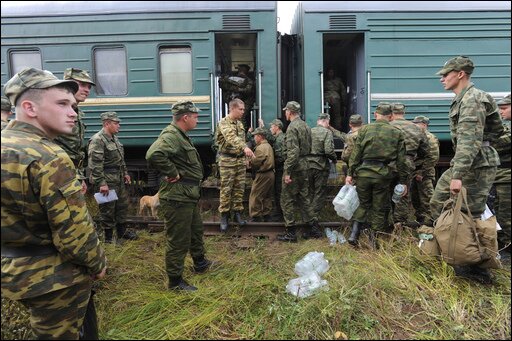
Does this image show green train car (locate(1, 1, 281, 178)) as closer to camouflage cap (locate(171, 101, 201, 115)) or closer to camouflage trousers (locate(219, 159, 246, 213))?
camouflage trousers (locate(219, 159, 246, 213))

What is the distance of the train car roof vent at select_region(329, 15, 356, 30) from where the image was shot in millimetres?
5340

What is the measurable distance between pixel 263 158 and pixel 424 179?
2333mm

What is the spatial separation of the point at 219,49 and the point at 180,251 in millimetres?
4284

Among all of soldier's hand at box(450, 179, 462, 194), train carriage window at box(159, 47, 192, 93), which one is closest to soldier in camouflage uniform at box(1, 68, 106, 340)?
soldier's hand at box(450, 179, 462, 194)

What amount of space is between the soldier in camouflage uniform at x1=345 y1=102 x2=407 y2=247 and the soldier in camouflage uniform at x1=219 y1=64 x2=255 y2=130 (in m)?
2.53

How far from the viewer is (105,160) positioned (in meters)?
4.61

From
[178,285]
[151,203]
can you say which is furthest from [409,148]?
[151,203]

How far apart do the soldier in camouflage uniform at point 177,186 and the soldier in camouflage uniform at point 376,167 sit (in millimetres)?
1982

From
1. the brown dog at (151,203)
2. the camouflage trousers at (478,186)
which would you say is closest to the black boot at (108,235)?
the brown dog at (151,203)

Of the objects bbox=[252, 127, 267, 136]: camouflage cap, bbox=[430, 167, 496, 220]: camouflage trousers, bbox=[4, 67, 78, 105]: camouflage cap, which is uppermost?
bbox=[4, 67, 78, 105]: camouflage cap

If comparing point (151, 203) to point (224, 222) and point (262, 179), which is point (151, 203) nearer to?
point (224, 222)

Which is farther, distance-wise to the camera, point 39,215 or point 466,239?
point 466,239

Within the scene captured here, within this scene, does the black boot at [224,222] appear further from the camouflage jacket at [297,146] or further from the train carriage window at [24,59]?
the train carriage window at [24,59]

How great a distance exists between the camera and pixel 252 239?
4.62 metres
